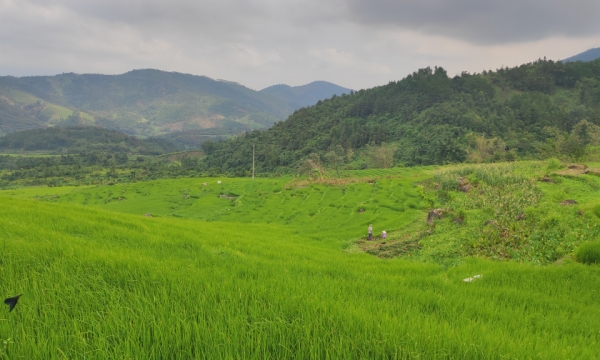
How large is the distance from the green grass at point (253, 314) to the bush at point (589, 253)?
1.60 meters

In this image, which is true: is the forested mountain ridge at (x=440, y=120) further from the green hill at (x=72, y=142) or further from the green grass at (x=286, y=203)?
the green hill at (x=72, y=142)

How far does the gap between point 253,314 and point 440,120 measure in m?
81.5

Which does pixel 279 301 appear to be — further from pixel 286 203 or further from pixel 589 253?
pixel 286 203

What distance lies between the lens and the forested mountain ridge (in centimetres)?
6147

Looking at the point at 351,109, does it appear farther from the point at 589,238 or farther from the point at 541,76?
the point at 589,238

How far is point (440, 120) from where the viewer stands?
74688 mm

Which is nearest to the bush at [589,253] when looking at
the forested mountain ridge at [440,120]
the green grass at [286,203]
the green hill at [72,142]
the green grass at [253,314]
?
the green grass at [253,314]

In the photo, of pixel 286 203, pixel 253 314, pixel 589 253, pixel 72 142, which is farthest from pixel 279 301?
pixel 72 142

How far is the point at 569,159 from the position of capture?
2998 centimetres

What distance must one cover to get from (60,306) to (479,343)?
335 centimetres

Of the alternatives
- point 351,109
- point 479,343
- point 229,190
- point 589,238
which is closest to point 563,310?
point 479,343

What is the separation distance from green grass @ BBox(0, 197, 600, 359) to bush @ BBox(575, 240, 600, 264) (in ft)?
5.24

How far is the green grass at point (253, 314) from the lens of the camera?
2043 millimetres

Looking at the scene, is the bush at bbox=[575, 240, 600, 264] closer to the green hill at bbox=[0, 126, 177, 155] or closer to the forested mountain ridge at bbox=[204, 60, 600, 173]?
the forested mountain ridge at bbox=[204, 60, 600, 173]
